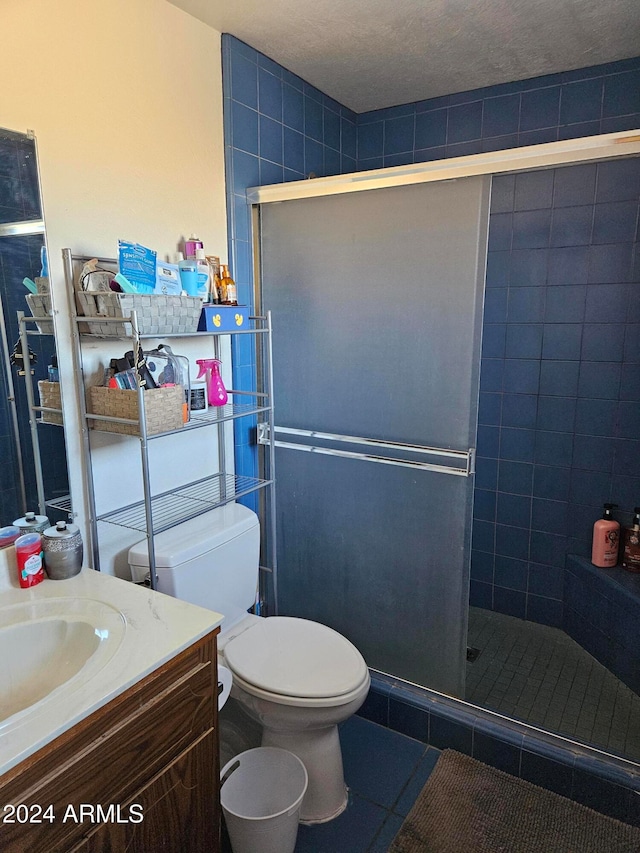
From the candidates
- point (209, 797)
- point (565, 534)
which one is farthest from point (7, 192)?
point (565, 534)

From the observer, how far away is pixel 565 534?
254 centimetres

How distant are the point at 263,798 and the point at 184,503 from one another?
87 centimetres

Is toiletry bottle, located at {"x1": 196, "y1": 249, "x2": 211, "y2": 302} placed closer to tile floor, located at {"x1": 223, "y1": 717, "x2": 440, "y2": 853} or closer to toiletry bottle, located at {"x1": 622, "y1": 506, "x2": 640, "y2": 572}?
tile floor, located at {"x1": 223, "y1": 717, "x2": 440, "y2": 853}

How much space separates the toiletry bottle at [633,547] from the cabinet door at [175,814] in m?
1.82

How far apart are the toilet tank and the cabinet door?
18.7 inches

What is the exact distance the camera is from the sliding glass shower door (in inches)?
69.6

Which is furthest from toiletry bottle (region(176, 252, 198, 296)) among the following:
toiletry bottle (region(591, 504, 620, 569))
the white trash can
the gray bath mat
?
toiletry bottle (region(591, 504, 620, 569))

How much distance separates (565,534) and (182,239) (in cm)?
198

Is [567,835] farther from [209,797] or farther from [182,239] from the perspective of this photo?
[182,239]

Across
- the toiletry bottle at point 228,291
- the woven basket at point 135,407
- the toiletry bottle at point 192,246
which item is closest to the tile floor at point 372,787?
the woven basket at point 135,407

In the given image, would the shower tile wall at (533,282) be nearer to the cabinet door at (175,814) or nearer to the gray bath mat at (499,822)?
the gray bath mat at (499,822)

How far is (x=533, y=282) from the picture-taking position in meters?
2.47

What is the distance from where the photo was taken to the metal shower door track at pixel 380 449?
1.80m

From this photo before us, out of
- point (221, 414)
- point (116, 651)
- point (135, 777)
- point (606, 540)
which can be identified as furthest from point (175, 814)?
point (606, 540)
